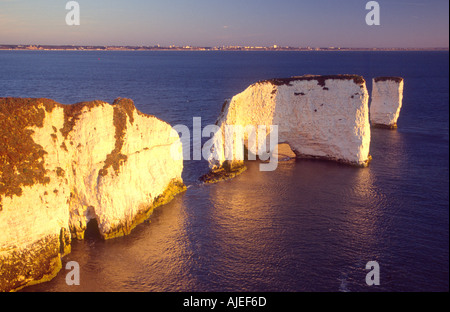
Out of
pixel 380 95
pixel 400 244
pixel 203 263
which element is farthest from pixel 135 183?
pixel 380 95

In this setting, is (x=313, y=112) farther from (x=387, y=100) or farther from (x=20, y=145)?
(x=20, y=145)

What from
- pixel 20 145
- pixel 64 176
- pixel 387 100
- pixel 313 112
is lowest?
pixel 64 176

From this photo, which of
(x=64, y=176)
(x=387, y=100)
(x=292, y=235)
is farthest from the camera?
(x=387, y=100)

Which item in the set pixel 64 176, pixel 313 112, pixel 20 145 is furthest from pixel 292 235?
pixel 313 112

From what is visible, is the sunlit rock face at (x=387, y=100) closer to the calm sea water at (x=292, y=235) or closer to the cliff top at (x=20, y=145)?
the calm sea water at (x=292, y=235)

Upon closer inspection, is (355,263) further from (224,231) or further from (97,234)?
(97,234)

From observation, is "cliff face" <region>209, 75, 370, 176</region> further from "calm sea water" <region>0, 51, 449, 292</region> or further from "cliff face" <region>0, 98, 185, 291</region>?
"cliff face" <region>0, 98, 185, 291</region>
